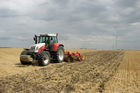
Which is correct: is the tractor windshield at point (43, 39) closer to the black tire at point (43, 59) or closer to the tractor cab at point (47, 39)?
the tractor cab at point (47, 39)

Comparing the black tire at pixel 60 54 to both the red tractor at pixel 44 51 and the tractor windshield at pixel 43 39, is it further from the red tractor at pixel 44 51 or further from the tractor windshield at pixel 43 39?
the tractor windshield at pixel 43 39

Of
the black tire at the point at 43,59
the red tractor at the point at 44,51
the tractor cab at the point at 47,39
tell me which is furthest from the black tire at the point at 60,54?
the black tire at the point at 43,59

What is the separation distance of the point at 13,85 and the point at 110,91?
3547mm

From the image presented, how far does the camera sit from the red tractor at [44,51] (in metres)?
9.51

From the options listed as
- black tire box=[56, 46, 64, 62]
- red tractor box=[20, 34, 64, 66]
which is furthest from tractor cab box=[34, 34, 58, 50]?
black tire box=[56, 46, 64, 62]

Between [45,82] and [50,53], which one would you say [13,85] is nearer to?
[45,82]

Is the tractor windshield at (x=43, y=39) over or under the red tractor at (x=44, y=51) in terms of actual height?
over

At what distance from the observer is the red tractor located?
31.2 feet

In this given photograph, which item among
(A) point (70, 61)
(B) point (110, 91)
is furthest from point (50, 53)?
(B) point (110, 91)

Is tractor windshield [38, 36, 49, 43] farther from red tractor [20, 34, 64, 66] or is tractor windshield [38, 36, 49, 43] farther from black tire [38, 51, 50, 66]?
black tire [38, 51, 50, 66]

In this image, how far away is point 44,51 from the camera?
9875mm

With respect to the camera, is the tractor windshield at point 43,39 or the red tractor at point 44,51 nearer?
the red tractor at point 44,51

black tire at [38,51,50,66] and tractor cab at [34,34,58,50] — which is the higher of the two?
tractor cab at [34,34,58,50]

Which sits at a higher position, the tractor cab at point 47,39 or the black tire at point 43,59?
the tractor cab at point 47,39
